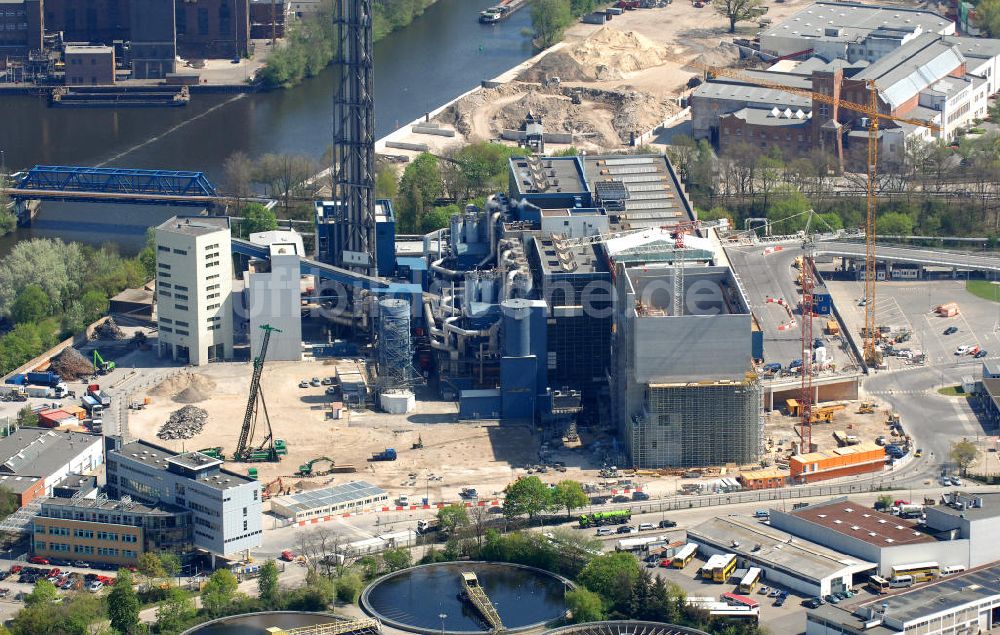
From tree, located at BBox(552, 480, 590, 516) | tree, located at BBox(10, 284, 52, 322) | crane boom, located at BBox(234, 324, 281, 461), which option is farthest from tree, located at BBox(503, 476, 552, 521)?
tree, located at BBox(10, 284, 52, 322)

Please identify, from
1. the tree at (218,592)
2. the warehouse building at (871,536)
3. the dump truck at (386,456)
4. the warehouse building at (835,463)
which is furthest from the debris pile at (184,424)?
the warehouse building at (871,536)

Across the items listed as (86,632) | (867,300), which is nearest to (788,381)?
(867,300)

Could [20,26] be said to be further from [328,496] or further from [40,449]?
[328,496]

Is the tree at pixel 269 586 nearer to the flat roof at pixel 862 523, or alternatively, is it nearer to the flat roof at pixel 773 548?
the flat roof at pixel 773 548

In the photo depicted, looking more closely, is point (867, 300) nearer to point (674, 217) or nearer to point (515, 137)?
point (674, 217)

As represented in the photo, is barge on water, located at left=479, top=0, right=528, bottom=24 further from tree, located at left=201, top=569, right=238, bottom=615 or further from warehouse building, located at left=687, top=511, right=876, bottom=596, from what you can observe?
tree, located at left=201, top=569, right=238, bottom=615

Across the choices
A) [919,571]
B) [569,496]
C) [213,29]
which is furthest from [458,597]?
[213,29]
